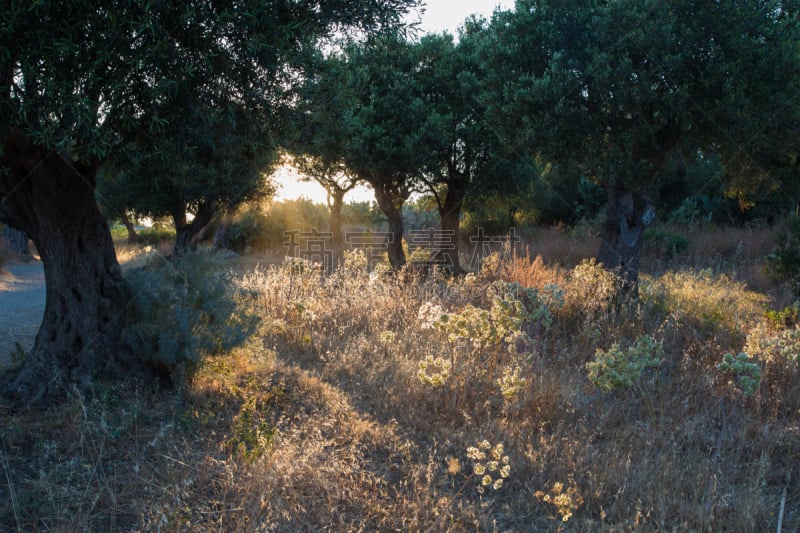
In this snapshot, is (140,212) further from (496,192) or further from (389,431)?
(389,431)

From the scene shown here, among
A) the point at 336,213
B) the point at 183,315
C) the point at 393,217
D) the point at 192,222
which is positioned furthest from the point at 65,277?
the point at 336,213

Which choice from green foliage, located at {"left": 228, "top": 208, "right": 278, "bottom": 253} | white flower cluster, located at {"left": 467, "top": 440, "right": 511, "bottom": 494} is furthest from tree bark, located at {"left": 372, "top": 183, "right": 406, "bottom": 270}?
green foliage, located at {"left": 228, "top": 208, "right": 278, "bottom": 253}

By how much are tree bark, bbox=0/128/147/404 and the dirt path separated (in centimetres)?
146

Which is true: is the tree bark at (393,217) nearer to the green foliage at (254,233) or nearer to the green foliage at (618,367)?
the green foliage at (618,367)

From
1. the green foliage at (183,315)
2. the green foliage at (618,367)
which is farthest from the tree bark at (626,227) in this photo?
the green foliage at (183,315)

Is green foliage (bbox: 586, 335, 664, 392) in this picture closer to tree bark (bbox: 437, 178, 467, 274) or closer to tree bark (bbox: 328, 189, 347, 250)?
tree bark (bbox: 437, 178, 467, 274)

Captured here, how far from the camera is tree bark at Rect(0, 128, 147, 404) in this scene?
477 cm

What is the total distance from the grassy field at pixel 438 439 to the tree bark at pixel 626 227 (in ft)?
8.65

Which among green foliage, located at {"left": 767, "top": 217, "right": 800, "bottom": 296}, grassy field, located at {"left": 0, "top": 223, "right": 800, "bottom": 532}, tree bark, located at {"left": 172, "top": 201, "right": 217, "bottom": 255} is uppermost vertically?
tree bark, located at {"left": 172, "top": 201, "right": 217, "bottom": 255}

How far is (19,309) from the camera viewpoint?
35.9 feet

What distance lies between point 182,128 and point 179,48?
0.61 meters

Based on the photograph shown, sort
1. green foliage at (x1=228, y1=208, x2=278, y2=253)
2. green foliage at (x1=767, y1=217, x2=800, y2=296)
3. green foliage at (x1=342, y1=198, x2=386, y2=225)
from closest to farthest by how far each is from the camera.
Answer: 1. green foliage at (x1=767, y1=217, x2=800, y2=296)
2. green foliage at (x1=228, y1=208, x2=278, y2=253)
3. green foliage at (x1=342, y1=198, x2=386, y2=225)

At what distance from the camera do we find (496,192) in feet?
55.2

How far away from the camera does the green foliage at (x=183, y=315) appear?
199 inches
